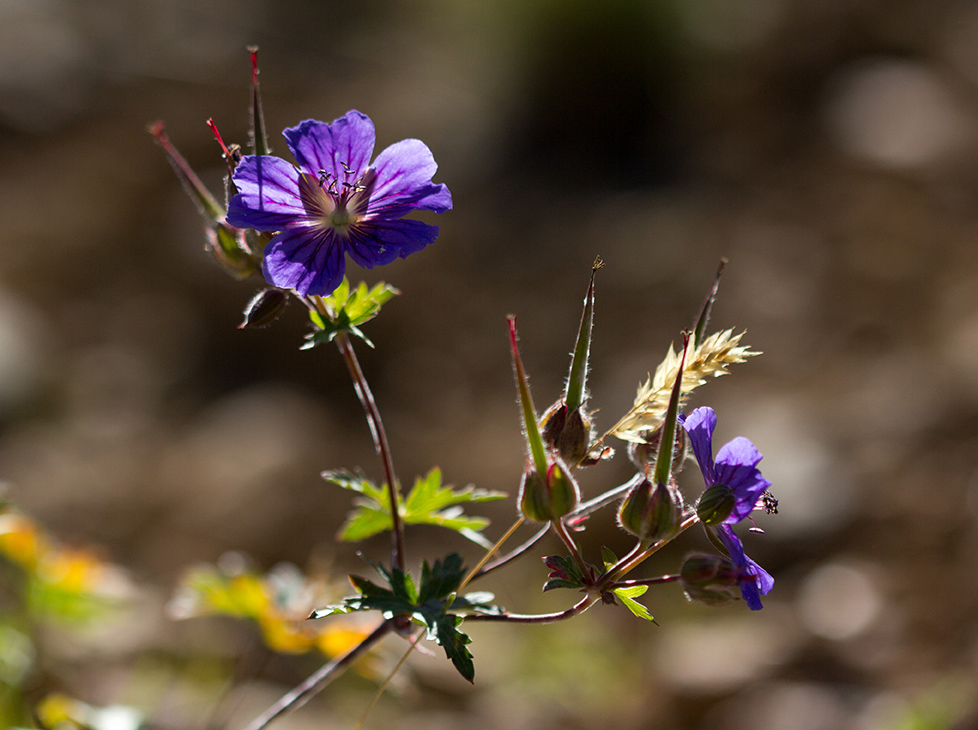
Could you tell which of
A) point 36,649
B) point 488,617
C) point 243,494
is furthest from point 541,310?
point 488,617

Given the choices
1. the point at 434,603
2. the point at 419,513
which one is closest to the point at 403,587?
the point at 434,603

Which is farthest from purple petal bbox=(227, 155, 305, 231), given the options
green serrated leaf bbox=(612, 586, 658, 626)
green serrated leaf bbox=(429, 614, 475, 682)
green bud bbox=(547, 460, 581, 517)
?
green serrated leaf bbox=(612, 586, 658, 626)

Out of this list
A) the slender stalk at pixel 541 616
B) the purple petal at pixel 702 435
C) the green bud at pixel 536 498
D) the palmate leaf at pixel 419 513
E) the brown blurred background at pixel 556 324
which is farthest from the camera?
the brown blurred background at pixel 556 324

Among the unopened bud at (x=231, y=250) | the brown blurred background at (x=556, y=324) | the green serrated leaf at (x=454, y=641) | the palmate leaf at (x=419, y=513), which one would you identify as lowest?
the brown blurred background at (x=556, y=324)

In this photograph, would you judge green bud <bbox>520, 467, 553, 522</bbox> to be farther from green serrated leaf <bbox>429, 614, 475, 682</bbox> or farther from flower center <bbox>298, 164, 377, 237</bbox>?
flower center <bbox>298, 164, 377, 237</bbox>

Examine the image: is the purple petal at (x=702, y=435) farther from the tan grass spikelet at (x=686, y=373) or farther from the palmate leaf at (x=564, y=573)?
the palmate leaf at (x=564, y=573)

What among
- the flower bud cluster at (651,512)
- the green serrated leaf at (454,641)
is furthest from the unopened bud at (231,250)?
the flower bud cluster at (651,512)

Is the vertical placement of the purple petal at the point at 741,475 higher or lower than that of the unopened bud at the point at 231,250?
lower
